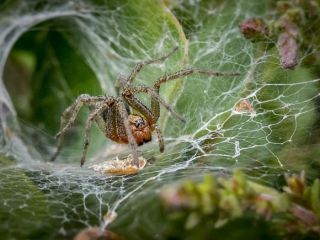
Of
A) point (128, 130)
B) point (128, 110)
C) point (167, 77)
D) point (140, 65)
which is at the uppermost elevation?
point (140, 65)

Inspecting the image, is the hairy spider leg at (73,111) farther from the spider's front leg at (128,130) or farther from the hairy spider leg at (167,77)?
the hairy spider leg at (167,77)

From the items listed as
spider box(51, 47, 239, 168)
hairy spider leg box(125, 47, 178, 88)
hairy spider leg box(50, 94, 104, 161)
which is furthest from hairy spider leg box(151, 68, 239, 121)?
hairy spider leg box(50, 94, 104, 161)

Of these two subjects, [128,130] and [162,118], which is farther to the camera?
[162,118]

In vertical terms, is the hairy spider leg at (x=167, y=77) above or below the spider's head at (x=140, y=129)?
above

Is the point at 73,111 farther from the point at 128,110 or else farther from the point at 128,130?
A: the point at 128,130

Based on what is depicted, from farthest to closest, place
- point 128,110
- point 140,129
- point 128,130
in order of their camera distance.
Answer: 1. point 128,110
2. point 140,129
3. point 128,130

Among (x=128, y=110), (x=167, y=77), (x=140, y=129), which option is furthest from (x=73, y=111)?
(x=167, y=77)

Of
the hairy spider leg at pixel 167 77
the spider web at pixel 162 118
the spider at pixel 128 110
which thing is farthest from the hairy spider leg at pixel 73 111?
the hairy spider leg at pixel 167 77
